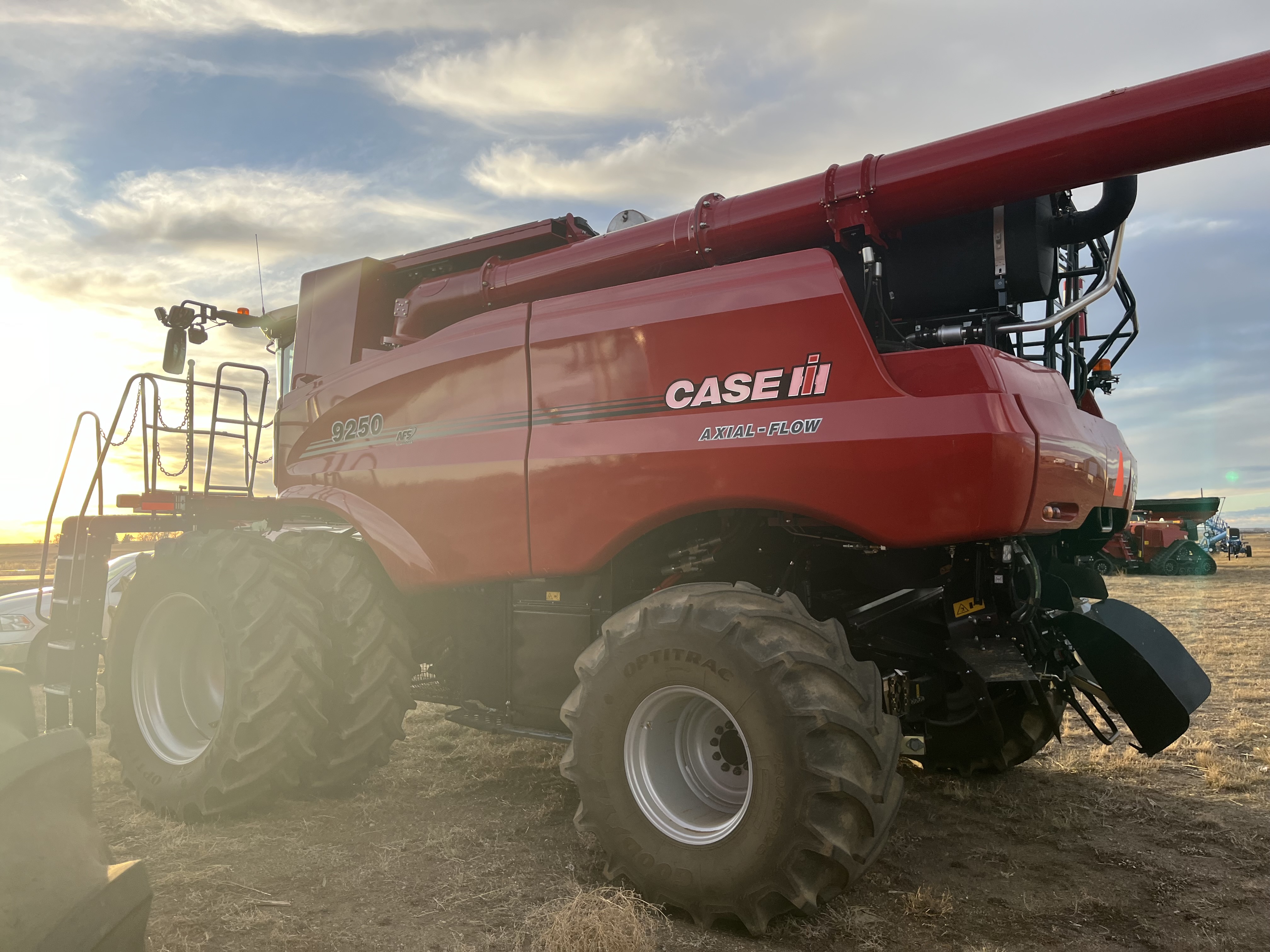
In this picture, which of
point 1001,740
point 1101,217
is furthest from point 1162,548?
point 1101,217

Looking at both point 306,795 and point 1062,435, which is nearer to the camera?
point 1062,435

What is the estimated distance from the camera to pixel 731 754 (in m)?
3.63

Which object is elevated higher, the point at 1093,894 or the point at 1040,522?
the point at 1040,522

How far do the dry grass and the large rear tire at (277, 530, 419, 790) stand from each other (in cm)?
182

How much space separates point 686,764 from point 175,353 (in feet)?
15.9

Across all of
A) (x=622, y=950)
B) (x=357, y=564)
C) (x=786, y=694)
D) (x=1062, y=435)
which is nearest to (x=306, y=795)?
(x=357, y=564)

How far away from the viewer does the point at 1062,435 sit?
12.1ft

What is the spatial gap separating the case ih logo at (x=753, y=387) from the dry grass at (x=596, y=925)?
1999 millimetres

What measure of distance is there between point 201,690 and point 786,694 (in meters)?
4.07

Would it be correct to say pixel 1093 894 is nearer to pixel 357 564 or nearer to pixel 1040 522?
pixel 1040 522

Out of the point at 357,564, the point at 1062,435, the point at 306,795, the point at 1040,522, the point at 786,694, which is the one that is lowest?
the point at 306,795

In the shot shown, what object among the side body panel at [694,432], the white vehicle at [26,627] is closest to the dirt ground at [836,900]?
the side body panel at [694,432]

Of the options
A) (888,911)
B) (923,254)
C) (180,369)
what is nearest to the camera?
(888,911)

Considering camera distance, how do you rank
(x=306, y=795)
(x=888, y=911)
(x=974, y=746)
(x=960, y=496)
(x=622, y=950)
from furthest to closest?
(x=974, y=746) → (x=306, y=795) → (x=888, y=911) → (x=960, y=496) → (x=622, y=950)
